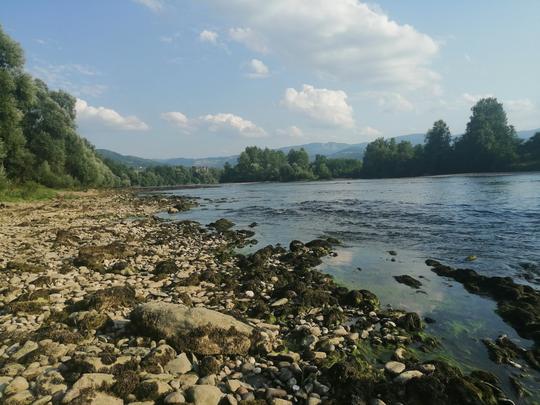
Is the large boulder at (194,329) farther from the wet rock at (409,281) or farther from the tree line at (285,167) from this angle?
the tree line at (285,167)

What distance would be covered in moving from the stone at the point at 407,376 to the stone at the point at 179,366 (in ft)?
13.0

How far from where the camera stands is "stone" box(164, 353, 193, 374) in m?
6.83

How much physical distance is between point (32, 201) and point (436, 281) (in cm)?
4327

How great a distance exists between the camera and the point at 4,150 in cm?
3791

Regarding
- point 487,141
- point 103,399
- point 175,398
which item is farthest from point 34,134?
point 487,141

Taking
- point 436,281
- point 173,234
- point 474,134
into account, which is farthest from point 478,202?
point 474,134

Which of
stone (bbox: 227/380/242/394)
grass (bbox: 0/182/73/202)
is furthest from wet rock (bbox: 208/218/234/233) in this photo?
grass (bbox: 0/182/73/202)

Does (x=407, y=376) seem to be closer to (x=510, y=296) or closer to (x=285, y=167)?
(x=510, y=296)

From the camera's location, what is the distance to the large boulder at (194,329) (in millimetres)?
7551

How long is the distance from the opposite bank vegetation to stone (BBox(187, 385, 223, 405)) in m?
39.5

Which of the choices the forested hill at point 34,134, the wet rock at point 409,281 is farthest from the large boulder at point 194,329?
the forested hill at point 34,134

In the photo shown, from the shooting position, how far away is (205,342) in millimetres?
7523

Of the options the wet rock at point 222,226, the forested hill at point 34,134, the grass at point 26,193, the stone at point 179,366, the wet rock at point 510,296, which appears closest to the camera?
the stone at point 179,366

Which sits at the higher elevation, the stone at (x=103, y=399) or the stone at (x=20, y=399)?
the stone at (x=20, y=399)
